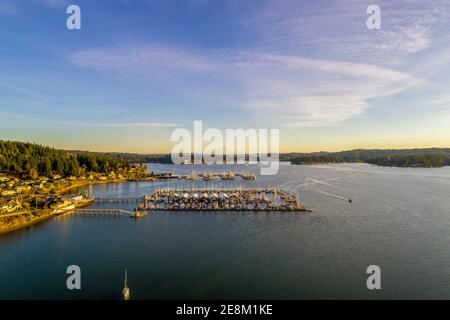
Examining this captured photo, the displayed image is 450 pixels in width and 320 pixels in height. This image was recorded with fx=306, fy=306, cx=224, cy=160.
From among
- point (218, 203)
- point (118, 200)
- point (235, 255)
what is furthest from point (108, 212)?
point (235, 255)

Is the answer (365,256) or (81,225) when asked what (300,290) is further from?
(81,225)

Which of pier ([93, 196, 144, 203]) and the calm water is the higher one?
pier ([93, 196, 144, 203])

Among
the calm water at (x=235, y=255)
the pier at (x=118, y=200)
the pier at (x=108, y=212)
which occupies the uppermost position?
the pier at (x=118, y=200)

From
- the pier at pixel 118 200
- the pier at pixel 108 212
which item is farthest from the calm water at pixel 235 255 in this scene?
the pier at pixel 118 200

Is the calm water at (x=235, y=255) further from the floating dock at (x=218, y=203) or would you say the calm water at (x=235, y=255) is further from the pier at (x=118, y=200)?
the pier at (x=118, y=200)

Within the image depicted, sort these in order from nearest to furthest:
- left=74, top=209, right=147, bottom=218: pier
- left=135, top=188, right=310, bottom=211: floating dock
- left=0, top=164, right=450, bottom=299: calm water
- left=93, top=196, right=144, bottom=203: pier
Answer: left=0, top=164, right=450, bottom=299: calm water, left=74, top=209, right=147, bottom=218: pier, left=135, top=188, right=310, bottom=211: floating dock, left=93, top=196, right=144, bottom=203: pier

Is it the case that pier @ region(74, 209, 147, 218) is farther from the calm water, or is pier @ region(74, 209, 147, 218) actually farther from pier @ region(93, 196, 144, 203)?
pier @ region(93, 196, 144, 203)

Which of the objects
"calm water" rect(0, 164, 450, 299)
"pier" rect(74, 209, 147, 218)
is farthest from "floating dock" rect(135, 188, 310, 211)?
"calm water" rect(0, 164, 450, 299)

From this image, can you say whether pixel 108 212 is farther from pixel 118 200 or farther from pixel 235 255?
pixel 235 255

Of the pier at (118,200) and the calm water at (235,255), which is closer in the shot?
the calm water at (235,255)
